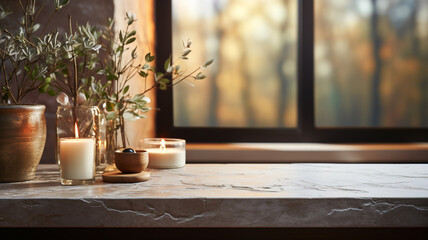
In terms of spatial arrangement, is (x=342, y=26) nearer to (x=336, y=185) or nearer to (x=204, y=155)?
(x=204, y=155)

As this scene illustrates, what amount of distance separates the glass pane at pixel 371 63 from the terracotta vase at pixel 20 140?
1379mm

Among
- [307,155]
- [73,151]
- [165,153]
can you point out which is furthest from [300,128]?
[73,151]

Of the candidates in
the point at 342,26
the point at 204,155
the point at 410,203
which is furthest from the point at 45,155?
the point at 342,26

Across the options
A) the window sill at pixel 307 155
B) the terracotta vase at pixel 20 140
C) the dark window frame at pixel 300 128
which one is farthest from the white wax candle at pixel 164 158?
the dark window frame at pixel 300 128

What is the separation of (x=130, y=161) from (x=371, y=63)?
1413 mm

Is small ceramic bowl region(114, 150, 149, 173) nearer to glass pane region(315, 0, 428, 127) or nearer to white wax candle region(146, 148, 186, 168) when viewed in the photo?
white wax candle region(146, 148, 186, 168)

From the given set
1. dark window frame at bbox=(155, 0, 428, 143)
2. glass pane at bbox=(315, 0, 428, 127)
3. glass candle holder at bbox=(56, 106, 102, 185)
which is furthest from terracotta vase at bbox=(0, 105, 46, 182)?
glass pane at bbox=(315, 0, 428, 127)

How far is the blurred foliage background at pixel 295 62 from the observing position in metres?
1.99

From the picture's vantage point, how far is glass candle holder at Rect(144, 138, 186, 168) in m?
1.20

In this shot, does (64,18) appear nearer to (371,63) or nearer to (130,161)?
(130,161)

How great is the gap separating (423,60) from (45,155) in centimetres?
170

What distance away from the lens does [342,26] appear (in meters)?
2.00

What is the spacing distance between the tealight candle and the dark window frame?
1.04m

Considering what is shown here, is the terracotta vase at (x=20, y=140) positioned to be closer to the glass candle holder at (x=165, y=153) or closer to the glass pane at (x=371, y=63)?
the glass candle holder at (x=165, y=153)
